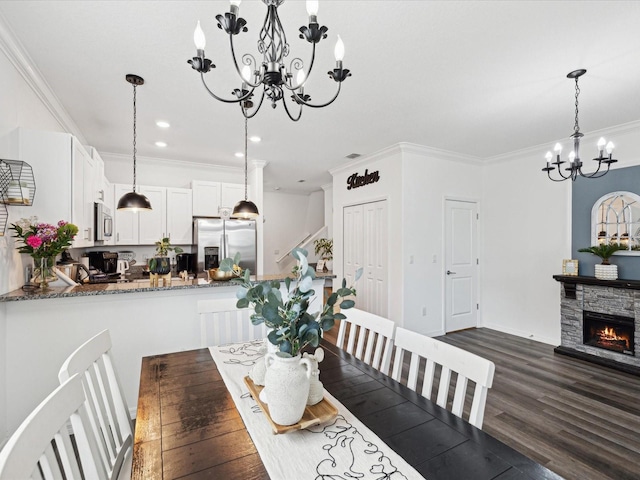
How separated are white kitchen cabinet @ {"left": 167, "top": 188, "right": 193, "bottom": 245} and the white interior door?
3920 mm

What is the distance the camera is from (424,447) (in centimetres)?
98

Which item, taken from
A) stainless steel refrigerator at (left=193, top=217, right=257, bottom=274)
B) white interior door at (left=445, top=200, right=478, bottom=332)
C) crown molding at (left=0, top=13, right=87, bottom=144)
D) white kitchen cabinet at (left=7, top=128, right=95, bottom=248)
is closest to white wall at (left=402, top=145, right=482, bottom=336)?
white interior door at (left=445, top=200, right=478, bottom=332)

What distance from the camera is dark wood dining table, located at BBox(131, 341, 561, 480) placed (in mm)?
880

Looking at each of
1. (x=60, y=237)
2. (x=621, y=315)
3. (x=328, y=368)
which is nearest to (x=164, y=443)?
(x=328, y=368)

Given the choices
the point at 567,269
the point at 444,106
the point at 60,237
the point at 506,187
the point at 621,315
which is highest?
the point at 444,106

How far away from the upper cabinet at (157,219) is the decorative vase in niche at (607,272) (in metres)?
5.42

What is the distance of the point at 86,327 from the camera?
2334mm

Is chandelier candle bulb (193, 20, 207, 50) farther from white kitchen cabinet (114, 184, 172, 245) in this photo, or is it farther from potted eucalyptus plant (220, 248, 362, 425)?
white kitchen cabinet (114, 184, 172, 245)

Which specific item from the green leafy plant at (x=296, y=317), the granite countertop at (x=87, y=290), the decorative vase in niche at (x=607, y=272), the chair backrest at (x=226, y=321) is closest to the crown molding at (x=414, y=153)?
the decorative vase in niche at (x=607, y=272)

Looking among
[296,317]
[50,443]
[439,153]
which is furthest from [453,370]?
[439,153]

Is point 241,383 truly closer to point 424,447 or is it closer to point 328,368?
point 328,368

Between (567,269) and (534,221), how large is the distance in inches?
31.7

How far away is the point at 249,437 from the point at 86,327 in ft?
6.51

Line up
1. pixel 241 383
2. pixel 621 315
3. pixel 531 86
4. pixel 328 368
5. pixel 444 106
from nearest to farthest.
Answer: pixel 241 383 < pixel 328 368 < pixel 531 86 < pixel 444 106 < pixel 621 315
